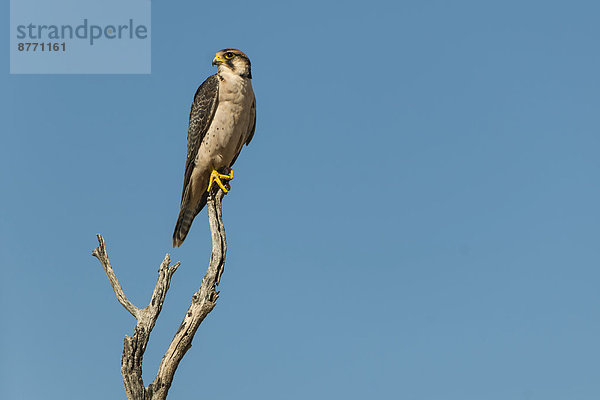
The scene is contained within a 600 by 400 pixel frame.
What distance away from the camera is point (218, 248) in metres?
9.00

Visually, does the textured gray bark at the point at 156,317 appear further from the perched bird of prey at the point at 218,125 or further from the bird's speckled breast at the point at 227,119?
the bird's speckled breast at the point at 227,119

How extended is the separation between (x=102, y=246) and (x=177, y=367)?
177 cm

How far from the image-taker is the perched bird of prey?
405 inches

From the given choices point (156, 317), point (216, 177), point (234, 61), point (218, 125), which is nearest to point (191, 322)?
point (156, 317)

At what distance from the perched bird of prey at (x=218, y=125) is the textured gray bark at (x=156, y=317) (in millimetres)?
1628

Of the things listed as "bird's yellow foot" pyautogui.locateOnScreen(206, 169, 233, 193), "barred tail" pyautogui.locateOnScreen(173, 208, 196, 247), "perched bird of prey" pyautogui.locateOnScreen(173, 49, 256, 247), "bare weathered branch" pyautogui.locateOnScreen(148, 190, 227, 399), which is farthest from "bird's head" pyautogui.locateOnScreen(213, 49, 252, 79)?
"bare weathered branch" pyautogui.locateOnScreen(148, 190, 227, 399)

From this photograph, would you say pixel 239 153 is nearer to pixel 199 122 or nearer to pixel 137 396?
pixel 199 122

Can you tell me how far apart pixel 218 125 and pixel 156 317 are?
3.01 m

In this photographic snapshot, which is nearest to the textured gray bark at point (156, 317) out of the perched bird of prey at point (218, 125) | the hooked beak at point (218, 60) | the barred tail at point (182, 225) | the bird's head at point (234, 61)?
the perched bird of prey at point (218, 125)

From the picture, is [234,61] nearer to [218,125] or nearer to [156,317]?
[218,125]

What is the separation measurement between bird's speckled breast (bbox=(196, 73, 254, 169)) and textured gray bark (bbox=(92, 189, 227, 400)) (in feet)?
5.71

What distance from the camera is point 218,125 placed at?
33.9 ft

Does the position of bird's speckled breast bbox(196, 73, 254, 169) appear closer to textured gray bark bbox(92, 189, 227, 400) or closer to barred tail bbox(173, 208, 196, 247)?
barred tail bbox(173, 208, 196, 247)

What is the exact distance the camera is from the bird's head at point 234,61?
10305 millimetres
